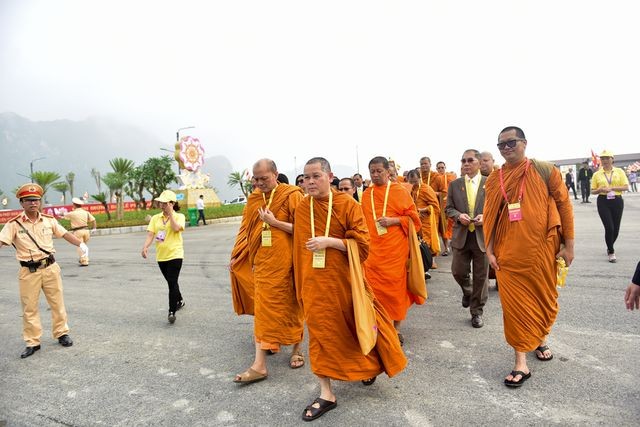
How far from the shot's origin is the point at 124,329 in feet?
17.1

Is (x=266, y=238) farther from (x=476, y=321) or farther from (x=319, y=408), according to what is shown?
(x=476, y=321)

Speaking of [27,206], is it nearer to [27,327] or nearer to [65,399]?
[27,327]

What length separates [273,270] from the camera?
366 centimetres

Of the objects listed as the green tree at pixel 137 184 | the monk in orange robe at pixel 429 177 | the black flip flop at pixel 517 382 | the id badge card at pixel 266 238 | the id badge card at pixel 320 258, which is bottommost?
the black flip flop at pixel 517 382

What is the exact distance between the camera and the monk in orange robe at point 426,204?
21.8ft

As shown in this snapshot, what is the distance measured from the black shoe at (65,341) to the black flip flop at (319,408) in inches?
129

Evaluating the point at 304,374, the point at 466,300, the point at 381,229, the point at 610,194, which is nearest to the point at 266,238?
the point at 304,374

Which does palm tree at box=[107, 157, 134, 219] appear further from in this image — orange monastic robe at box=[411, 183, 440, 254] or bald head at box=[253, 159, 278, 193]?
bald head at box=[253, 159, 278, 193]

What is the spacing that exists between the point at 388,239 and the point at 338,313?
62.7 inches

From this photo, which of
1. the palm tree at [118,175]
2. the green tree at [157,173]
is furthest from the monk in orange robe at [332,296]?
the green tree at [157,173]

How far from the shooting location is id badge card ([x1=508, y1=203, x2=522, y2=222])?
3.34 meters

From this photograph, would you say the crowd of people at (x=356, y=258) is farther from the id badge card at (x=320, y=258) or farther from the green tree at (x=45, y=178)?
the green tree at (x=45, y=178)

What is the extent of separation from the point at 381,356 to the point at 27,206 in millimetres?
4009

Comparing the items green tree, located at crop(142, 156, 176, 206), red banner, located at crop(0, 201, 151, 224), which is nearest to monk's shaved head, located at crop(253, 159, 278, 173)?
red banner, located at crop(0, 201, 151, 224)
